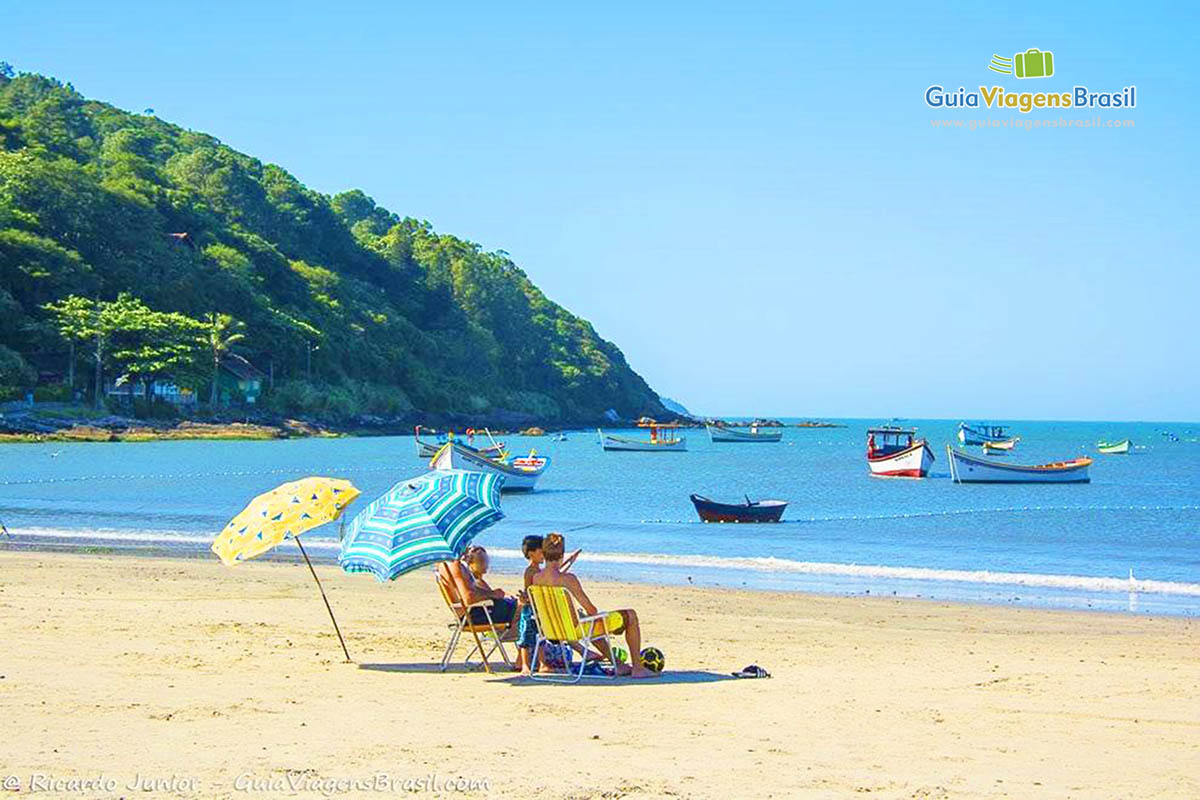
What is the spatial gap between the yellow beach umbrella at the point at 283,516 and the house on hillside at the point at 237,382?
90.3 metres

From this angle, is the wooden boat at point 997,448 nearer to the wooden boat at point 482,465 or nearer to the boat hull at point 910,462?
the boat hull at point 910,462

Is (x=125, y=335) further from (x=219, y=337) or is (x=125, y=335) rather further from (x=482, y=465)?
(x=482, y=465)

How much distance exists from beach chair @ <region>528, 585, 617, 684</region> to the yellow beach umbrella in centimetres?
173

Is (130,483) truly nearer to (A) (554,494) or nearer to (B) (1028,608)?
(A) (554,494)

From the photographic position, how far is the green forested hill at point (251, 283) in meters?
89.9

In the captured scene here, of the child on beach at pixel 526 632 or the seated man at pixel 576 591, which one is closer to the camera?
the seated man at pixel 576 591

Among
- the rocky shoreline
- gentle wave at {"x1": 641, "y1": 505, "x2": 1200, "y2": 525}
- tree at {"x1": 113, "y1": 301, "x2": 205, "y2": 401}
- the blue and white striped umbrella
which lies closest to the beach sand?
the blue and white striped umbrella

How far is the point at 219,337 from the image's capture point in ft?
326

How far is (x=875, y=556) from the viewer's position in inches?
1029

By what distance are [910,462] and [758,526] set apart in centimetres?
3339

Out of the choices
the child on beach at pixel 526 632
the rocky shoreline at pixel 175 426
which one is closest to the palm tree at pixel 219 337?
the rocky shoreline at pixel 175 426

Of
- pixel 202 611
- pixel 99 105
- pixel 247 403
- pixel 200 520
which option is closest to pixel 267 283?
pixel 247 403

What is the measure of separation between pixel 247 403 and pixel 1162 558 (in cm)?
8217
